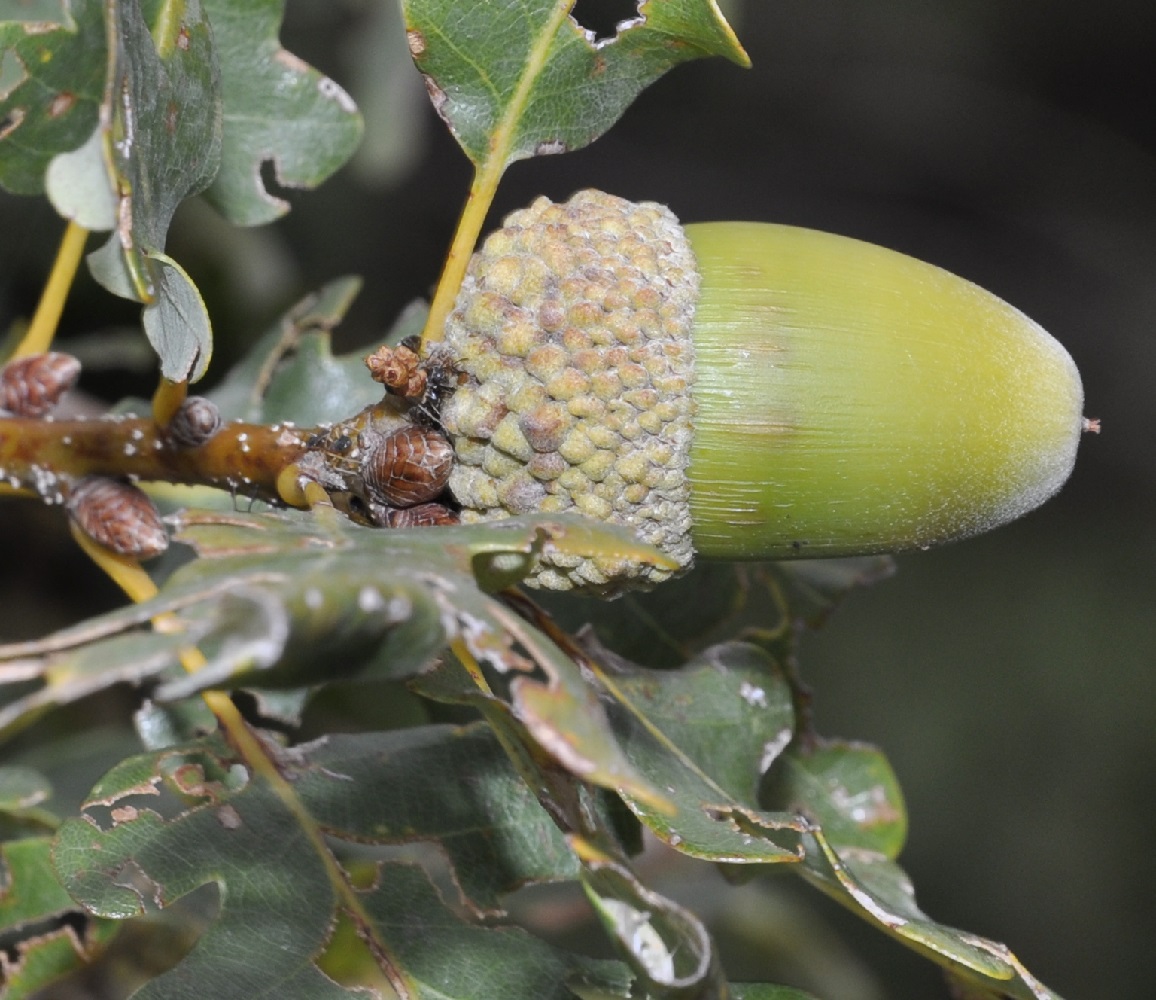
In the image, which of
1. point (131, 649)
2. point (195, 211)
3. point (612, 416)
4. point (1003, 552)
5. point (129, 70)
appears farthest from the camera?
point (1003, 552)

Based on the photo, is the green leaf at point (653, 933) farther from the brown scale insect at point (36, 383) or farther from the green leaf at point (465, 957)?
the brown scale insect at point (36, 383)

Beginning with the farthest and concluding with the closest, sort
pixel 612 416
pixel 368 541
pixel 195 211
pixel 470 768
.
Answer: pixel 195 211 < pixel 470 768 < pixel 612 416 < pixel 368 541

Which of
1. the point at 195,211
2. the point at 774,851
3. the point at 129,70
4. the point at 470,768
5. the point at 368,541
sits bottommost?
the point at 470,768

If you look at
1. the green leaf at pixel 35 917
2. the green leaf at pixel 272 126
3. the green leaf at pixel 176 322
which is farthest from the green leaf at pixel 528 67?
the green leaf at pixel 35 917

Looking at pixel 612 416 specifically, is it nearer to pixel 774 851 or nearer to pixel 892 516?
pixel 892 516

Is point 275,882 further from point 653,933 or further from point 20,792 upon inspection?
point 653,933

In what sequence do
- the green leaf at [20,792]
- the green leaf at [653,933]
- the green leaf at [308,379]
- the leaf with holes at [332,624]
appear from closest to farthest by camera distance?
the leaf with holes at [332,624] < the green leaf at [653,933] < the green leaf at [20,792] < the green leaf at [308,379]

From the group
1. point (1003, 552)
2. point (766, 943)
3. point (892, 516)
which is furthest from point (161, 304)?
point (1003, 552)

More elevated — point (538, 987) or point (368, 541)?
point (368, 541)

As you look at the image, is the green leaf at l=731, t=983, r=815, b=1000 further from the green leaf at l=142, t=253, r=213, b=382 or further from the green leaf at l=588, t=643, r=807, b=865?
the green leaf at l=142, t=253, r=213, b=382
